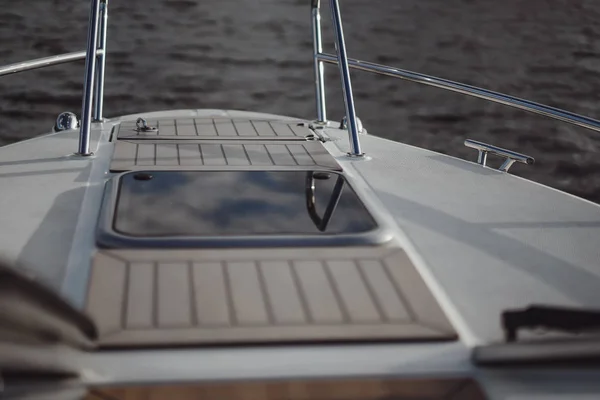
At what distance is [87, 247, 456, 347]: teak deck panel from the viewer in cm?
115

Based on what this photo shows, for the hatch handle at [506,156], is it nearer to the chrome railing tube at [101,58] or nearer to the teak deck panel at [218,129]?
the teak deck panel at [218,129]

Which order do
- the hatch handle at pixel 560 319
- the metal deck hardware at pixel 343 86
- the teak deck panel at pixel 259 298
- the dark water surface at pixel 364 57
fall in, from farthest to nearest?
the dark water surface at pixel 364 57
the metal deck hardware at pixel 343 86
the teak deck panel at pixel 259 298
the hatch handle at pixel 560 319

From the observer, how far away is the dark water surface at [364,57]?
27.6 ft

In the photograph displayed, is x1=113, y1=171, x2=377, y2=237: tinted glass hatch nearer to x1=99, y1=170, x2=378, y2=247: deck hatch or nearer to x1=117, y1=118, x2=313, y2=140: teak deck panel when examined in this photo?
x1=99, y1=170, x2=378, y2=247: deck hatch

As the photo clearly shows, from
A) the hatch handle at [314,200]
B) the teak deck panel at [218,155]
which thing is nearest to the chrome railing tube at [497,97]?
the teak deck panel at [218,155]

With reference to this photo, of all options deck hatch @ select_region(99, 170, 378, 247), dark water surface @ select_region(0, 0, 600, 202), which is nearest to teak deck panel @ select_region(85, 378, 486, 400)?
deck hatch @ select_region(99, 170, 378, 247)

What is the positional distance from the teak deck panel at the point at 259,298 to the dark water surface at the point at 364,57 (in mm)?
5843

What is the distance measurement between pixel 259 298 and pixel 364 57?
10206 mm

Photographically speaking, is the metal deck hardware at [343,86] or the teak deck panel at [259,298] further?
the metal deck hardware at [343,86]

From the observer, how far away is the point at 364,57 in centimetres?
1118

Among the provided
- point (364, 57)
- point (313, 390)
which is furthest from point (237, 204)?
point (364, 57)

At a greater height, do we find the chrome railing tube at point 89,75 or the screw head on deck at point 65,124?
the chrome railing tube at point 89,75

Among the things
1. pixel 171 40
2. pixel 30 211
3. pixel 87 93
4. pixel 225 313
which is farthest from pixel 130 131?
pixel 171 40

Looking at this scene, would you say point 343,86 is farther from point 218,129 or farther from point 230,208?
point 230,208
